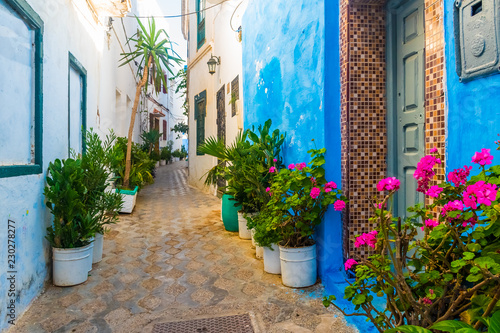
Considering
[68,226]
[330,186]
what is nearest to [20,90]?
[68,226]

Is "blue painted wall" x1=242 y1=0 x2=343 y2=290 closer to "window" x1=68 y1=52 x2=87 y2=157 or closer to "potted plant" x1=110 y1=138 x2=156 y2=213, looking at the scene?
"window" x1=68 y1=52 x2=87 y2=157

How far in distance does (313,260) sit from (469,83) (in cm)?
206

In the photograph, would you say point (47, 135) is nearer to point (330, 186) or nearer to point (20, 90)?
point (20, 90)

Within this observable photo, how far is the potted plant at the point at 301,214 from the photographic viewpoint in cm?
318

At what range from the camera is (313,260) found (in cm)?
338

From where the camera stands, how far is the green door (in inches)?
109

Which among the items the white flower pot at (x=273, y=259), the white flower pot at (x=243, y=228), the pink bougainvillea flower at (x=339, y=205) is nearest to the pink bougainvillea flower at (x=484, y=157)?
the pink bougainvillea flower at (x=339, y=205)

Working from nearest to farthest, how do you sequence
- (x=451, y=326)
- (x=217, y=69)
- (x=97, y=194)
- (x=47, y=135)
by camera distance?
(x=451, y=326), (x=47, y=135), (x=97, y=194), (x=217, y=69)

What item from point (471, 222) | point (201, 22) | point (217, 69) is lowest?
point (471, 222)

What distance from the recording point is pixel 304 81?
3.76 meters

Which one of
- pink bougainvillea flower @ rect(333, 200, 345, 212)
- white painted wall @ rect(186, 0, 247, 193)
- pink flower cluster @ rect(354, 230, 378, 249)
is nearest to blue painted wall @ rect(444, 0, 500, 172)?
pink flower cluster @ rect(354, 230, 378, 249)

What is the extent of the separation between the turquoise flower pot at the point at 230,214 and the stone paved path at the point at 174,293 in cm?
24

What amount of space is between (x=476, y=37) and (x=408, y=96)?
1153mm

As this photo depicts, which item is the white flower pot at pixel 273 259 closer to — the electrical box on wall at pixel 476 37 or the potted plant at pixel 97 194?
the potted plant at pixel 97 194
